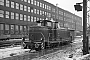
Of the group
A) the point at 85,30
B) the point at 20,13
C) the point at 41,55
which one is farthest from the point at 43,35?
the point at 20,13

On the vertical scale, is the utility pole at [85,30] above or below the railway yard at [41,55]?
above

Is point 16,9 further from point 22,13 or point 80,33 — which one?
point 80,33

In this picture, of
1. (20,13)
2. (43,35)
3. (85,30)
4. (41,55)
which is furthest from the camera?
(20,13)

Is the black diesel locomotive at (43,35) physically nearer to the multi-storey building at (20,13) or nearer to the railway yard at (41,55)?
the railway yard at (41,55)

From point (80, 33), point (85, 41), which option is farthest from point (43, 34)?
point (80, 33)

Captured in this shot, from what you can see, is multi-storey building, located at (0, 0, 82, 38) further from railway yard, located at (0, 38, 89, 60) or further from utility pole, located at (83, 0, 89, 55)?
utility pole, located at (83, 0, 89, 55)

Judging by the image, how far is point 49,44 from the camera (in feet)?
60.2

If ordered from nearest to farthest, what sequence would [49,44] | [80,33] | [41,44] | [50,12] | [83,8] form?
[83,8] < [41,44] < [49,44] < [50,12] < [80,33]

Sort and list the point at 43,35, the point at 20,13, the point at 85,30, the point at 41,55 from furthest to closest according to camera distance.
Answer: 1. the point at 20,13
2. the point at 43,35
3. the point at 41,55
4. the point at 85,30

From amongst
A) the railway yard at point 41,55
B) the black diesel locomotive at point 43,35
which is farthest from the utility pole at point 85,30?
the black diesel locomotive at point 43,35

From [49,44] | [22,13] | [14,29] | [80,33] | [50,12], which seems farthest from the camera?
[80,33]

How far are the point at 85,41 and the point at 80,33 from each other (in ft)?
207

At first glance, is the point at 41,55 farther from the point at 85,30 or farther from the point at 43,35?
the point at 85,30

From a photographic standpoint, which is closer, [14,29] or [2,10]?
[2,10]
